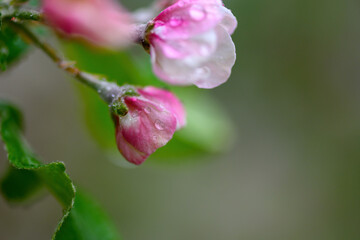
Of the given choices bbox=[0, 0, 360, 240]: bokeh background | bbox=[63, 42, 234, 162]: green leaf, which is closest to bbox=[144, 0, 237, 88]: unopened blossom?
bbox=[63, 42, 234, 162]: green leaf

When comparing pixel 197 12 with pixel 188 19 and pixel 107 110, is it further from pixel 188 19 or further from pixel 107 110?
pixel 107 110

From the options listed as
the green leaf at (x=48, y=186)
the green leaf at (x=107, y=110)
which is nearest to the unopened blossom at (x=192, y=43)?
the green leaf at (x=48, y=186)

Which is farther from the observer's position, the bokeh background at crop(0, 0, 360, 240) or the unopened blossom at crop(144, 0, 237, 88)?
the bokeh background at crop(0, 0, 360, 240)

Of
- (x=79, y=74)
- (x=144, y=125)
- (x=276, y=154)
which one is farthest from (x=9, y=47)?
(x=276, y=154)

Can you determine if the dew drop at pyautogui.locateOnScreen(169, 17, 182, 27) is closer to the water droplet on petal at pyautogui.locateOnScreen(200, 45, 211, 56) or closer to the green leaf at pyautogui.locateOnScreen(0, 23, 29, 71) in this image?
the water droplet on petal at pyautogui.locateOnScreen(200, 45, 211, 56)

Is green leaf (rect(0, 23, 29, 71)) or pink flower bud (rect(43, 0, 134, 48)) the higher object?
pink flower bud (rect(43, 0, 134, 48))

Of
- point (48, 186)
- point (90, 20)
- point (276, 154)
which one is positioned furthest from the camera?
point (276, 154)

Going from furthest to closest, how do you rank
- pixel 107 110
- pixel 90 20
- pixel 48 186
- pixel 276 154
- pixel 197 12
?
pixel 276 154
pixel 107 110
pixel 48 186
pixel 197 12
pixel 90 20
